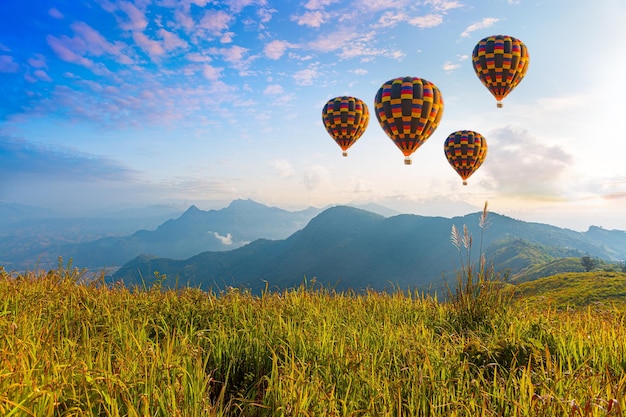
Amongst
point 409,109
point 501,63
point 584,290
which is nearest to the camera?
point 409,109

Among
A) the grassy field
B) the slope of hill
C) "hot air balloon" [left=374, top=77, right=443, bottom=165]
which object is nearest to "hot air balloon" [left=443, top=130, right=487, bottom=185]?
the slope of hill

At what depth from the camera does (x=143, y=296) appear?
9.03 m

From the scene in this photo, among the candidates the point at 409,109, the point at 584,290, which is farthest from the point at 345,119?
the point at 584,290

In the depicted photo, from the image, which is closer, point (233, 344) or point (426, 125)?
point (233, 344)

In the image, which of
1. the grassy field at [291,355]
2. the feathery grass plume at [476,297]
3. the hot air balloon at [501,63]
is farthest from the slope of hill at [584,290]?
the grassy field at [291,355]

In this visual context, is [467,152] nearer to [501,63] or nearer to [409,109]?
[501,63]

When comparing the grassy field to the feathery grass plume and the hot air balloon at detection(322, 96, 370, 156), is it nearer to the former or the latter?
the feathery grass plume

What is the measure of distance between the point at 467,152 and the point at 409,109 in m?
20.0

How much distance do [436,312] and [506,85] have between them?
37.1 m

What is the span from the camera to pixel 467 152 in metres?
47.1

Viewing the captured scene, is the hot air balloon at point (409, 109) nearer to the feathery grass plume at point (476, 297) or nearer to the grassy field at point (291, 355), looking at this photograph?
the grassy field at point (291, 355)

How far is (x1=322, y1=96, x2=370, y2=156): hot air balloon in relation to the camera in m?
41.3

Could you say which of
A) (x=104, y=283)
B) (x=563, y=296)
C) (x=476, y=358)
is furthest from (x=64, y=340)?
(x=563, y=296)

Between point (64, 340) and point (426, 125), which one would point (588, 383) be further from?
point (426, 125)
